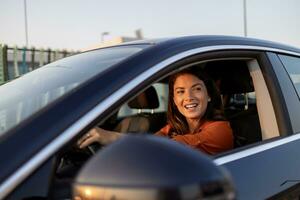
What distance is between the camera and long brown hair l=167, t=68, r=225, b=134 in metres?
3.03

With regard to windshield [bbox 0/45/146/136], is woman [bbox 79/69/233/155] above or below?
below

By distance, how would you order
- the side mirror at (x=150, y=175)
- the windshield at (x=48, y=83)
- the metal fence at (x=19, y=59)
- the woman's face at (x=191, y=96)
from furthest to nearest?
the metal fence at (x=19, y=59) → the woman's face at (x=191, y=96) → the windshield at (x=48, y=83) → the side mirror at (x=150, y=175)

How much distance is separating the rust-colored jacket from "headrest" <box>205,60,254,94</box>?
0.41 m

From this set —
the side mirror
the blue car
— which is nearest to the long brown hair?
the blue car

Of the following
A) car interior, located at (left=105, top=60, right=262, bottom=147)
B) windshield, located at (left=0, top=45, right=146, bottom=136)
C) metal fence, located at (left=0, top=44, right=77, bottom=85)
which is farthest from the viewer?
metal fence, located at (left=0, top=44, right=77, bottom=85)

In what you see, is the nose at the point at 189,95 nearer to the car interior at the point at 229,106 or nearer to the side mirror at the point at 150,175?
the car interior at the point at 229,106

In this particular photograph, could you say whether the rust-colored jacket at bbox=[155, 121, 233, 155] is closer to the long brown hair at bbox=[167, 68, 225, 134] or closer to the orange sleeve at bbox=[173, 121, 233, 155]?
the orange sleeve at bbox=[173, 121, 233, 155]

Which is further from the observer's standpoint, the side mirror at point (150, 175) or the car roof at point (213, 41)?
the car roof at point (213, 41)

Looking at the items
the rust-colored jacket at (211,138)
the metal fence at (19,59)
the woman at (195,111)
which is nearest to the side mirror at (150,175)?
the rust-colored jacket at (211,138)

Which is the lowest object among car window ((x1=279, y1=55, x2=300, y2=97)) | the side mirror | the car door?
the car door

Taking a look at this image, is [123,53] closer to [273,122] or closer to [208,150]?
[208,150]

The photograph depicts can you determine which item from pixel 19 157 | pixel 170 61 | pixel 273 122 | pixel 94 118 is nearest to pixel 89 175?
pixel 19 157

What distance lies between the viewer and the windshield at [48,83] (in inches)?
74.7

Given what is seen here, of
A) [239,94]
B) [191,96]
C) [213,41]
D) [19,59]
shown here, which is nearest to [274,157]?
[213,41]
